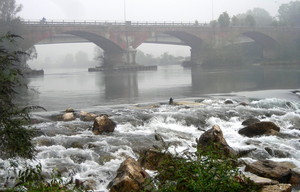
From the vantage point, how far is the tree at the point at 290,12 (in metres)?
114

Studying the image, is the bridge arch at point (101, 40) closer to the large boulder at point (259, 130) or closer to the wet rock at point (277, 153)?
the large boulder at point (259, 130)

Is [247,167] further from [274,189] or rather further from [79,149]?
[79,149]

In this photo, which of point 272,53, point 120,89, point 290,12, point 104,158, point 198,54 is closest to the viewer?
point 104,158

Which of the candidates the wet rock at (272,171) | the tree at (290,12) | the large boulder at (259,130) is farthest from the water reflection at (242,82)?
the tree at (290,12)

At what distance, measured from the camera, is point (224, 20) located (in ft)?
310

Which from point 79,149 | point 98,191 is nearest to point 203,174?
point 98,191

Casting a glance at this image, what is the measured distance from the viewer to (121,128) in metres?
16.3

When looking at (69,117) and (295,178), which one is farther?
(69,117)

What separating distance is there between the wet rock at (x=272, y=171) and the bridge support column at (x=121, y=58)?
72217 millimetres

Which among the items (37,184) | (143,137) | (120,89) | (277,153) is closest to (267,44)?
(120,89)

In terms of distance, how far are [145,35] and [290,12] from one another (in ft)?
191

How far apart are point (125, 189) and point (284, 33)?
9496cm

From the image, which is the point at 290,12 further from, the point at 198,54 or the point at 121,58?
the point at 121,58

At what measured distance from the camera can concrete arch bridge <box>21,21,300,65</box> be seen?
69000mm
